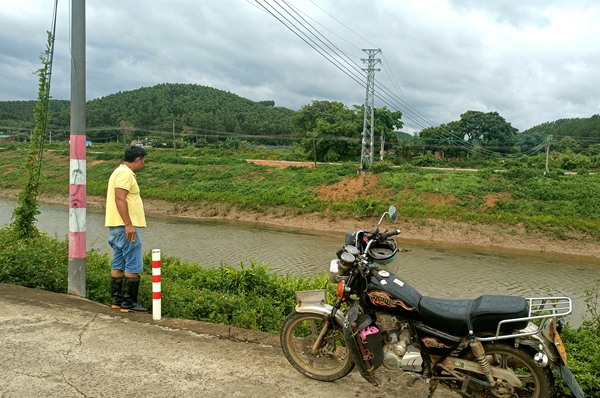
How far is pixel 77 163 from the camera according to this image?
6156 millimetres

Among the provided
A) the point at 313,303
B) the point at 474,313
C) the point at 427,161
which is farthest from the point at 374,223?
the point at 427,161

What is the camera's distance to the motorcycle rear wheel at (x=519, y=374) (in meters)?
3.38

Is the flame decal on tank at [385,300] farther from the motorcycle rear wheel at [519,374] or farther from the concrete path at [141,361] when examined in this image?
the concrete path at [141,361]

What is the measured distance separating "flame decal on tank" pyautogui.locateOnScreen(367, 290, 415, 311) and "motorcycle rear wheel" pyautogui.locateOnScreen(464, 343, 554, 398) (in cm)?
60

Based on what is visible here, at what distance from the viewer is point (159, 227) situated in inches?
818

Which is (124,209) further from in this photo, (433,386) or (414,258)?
(414,258)

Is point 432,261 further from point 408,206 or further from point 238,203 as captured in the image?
point 238,203

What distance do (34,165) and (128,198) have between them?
355 centimetres

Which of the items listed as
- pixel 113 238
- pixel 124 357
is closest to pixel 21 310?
pixel 113 238

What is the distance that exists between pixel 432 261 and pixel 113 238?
11.9 metres

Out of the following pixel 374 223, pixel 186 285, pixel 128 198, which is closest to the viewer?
pixel 128 198

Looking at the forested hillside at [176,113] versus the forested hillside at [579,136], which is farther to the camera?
the forested hillside at [176,113]

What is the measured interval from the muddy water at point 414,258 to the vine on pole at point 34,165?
7.75 feet

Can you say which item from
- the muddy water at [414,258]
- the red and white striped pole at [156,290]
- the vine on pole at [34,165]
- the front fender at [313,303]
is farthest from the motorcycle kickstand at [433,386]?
the vine on pole at [34,165]
